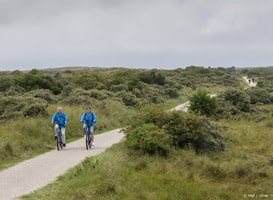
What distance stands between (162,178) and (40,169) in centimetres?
405

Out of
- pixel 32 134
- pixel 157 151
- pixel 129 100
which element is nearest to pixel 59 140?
pixel 32 134

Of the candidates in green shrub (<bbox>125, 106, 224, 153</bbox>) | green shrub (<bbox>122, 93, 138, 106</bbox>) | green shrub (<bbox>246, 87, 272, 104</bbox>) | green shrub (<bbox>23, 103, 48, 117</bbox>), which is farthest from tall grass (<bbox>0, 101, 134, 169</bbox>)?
green shrub (<bbox>246, 87, 272, 104</bbox>)

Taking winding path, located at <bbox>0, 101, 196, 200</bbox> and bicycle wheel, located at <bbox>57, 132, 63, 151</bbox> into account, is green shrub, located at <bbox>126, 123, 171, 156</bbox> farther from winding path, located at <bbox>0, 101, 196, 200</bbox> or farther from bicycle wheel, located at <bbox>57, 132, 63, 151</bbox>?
bicycle wheel, located at <bbox>57, 132, 63, 151</bbox>

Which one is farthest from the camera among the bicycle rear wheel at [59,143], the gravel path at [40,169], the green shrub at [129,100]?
the green shrub at [129,100]

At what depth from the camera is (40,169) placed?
43.7 feet

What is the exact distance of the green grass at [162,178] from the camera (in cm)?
1027

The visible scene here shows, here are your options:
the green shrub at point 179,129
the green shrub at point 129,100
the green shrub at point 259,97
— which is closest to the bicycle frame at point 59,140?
the green shrub at point 179,129

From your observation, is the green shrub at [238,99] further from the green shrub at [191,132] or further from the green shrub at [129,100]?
the green shrub at [191,132]

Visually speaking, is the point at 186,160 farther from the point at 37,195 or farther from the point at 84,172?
the point at 37,195

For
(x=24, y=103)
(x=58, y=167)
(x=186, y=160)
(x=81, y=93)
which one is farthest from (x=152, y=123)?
(x=81, y=93)

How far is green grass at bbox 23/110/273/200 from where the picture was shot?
10.3 metres

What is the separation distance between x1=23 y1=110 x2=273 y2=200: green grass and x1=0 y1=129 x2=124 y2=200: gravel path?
457mm

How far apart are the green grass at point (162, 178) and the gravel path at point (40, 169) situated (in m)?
0.46

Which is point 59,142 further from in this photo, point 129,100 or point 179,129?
point 129,100
